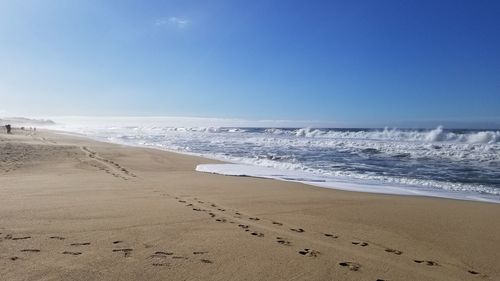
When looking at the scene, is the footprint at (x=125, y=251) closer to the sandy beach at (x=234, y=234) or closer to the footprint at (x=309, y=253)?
the sandy beach at (x=234, y=234)

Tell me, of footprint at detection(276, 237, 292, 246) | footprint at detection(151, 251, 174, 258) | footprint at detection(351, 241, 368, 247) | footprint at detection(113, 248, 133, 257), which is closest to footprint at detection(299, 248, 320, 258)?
footprint at detection(276, 237, 292, 246)

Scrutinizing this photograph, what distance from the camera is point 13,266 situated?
3406 millimetres

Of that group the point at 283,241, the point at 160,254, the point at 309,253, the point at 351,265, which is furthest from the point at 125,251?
the point at 351,265

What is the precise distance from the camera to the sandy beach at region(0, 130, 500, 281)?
11.8 feet

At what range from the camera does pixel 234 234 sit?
Result: 15.8ft

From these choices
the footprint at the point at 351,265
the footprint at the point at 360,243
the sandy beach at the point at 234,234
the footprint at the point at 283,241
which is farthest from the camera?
the footprint at the point at 360,243

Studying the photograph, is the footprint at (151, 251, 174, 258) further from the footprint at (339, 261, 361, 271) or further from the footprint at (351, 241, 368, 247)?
the footprint at (351, 241, 368, 247)

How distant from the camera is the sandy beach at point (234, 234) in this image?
3596 mm

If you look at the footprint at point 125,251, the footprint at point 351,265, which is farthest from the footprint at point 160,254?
the footprint at point 351,265

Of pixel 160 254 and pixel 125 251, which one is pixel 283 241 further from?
pixel 125 251

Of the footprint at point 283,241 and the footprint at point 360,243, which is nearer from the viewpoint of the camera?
the footprint at point 283,241

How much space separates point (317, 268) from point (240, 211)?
8.76 feet

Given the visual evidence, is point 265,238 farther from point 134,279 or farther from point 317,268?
point 134,279

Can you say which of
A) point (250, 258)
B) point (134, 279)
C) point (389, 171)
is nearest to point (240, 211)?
point (250, 258)
